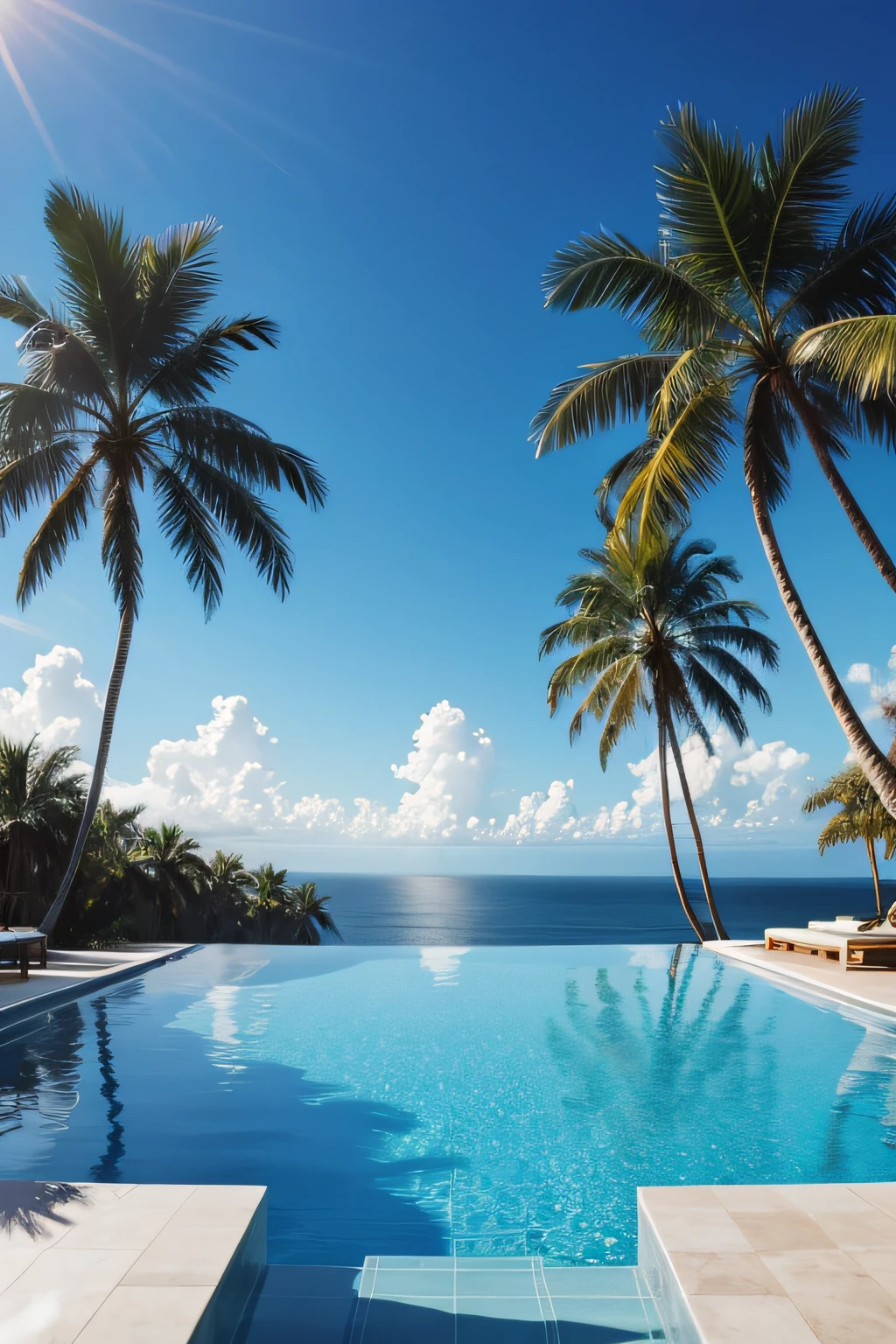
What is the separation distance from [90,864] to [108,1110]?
8.91 m

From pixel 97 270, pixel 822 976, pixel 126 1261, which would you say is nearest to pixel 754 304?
pixel 822 976

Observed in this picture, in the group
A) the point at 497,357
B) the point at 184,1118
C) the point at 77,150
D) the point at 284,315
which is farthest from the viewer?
the point at 497,357

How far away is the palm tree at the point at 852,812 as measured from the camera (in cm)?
1791

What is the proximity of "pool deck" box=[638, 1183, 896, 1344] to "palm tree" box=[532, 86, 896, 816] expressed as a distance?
4973 millimetres

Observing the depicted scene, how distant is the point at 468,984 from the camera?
32.3ft

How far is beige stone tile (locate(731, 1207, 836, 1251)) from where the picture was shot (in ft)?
9.00

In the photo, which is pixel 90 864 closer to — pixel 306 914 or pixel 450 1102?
pixel 450 1102

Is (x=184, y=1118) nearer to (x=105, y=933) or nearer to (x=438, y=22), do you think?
(x=105, y=933)

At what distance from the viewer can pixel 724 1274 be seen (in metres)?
2.55

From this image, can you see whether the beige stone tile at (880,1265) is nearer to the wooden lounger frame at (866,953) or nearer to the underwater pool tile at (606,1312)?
the underwater pool tile at (606,1312)

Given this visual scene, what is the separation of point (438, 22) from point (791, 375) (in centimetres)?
594

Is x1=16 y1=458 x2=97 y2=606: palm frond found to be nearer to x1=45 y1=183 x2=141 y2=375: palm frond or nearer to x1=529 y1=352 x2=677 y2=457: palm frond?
x1=45 y1=183 x2=141 y2=375: palm frond

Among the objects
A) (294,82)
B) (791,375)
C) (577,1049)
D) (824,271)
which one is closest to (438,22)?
(294,82)

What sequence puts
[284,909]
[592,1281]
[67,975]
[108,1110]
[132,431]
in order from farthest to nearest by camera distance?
[284,909]
[132,431]
[67,975]
[108,1110]
[592,1281]
